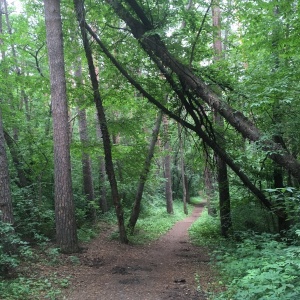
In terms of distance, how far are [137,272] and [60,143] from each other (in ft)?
13.3

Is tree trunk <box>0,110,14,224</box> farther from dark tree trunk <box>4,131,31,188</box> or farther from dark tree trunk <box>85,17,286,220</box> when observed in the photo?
dark tree trunk <box>85,17,286,220</box>

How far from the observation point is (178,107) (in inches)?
388

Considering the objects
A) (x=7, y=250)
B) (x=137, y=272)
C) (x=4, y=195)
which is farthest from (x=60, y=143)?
(x=137, y=272)

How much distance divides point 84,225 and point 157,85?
23.5 feet

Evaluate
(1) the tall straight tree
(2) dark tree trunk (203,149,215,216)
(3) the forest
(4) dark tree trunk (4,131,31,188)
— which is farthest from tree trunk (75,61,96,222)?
(2) dark tree trunk (203,149,215,216)

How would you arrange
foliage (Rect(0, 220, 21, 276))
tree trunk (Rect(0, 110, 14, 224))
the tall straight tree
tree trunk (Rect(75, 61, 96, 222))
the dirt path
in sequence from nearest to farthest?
1. foliage (Rect(0, 220, 21, 276))
2. the dirt path
3. tree trunk (Rect(0, 110, 14, 224))
4. the tall straight tree
5. tree trunk (Rect(75, 61, 96, 222))

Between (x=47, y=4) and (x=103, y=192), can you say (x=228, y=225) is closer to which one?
(x=103, y=192)

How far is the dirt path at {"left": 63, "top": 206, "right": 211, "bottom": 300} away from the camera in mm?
5391

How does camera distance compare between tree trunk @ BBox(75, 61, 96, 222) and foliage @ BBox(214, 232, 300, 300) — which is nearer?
foliage @ BBox(214, 232, 300, 300)

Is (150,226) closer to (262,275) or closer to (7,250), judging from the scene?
(7,250)

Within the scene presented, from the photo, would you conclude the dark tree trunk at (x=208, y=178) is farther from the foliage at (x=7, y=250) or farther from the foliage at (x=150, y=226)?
the foliage at (x=7, y=250)

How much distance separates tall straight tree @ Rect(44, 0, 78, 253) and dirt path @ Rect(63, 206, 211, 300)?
889 millimetres

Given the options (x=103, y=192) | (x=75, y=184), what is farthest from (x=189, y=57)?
(x=103, y=192)

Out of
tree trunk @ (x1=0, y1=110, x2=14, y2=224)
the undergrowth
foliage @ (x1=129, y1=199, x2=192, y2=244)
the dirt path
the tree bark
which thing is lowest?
foliage @ (x1=129, y1=199, x2=192, y2=244)
